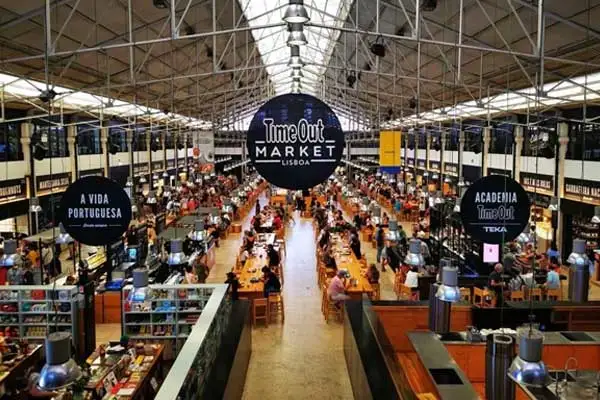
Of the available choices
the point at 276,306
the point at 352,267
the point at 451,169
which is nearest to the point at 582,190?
the point at 352,267

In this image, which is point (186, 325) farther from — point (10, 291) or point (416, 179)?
point (416, 179)

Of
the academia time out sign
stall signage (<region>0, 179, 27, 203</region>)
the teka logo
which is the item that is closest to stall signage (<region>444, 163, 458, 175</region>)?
stall signage (<region>0, 179, 27, 203</region>)

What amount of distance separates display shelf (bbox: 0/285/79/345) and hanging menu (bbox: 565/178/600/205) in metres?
14.2

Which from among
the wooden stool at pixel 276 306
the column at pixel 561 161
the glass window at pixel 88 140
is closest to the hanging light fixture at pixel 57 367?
the wooden stool at pixel 276 306

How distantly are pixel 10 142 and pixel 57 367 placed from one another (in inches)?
622

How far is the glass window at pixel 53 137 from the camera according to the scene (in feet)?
67.5

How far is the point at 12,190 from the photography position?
18.7m

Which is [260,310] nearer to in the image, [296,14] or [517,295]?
[517,295]

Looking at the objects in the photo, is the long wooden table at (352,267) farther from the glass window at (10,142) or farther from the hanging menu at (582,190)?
the glass window at (10,142)

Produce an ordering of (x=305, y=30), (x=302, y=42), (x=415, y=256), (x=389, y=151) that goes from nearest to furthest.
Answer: (x=302, y=42), (x=415, y=256), (x=305, y=30), (x=389, y=151)

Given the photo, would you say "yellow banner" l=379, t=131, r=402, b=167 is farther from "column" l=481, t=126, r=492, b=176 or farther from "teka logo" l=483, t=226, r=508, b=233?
"teka logo" l=483, t=226, r=508, b=233

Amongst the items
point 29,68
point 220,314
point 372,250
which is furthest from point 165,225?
point 220,314

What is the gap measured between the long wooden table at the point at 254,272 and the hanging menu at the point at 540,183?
9.19 meters

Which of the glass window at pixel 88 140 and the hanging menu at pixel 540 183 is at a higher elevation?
the glass window at pixel 88 140
